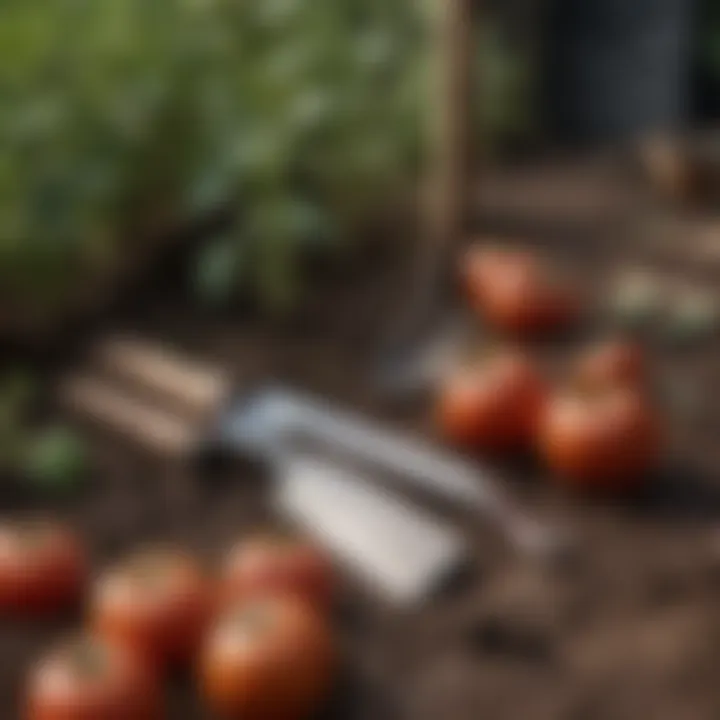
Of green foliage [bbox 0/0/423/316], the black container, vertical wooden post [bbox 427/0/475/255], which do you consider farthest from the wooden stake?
the black container

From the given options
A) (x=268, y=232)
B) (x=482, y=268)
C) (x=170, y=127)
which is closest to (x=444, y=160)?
(x=482, y=268)

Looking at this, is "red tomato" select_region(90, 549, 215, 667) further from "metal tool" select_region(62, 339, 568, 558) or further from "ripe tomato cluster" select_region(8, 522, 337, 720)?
"metal tool" select_region(62, 339, 568, 558)

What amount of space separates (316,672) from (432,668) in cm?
12

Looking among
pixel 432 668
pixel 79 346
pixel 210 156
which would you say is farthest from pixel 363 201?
pixel 432 668

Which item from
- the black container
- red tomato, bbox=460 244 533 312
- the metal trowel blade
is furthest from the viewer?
the black container

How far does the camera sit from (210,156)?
218 centimetres

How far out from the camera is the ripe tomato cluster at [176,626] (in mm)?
1347

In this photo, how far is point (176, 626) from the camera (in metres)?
1.45

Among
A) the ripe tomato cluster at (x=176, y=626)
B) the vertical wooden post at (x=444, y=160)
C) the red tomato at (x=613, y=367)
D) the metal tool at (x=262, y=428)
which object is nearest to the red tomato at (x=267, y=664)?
the ripe tomato cluster at (x=176, y=626)

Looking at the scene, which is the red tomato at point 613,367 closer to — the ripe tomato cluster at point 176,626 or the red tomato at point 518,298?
the red tomato at point 518,298

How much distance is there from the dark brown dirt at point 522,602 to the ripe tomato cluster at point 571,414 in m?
0.03

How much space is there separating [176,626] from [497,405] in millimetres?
506

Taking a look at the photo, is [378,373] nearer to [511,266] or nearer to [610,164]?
[511,266]

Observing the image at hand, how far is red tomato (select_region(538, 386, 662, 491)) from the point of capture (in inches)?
67.1
